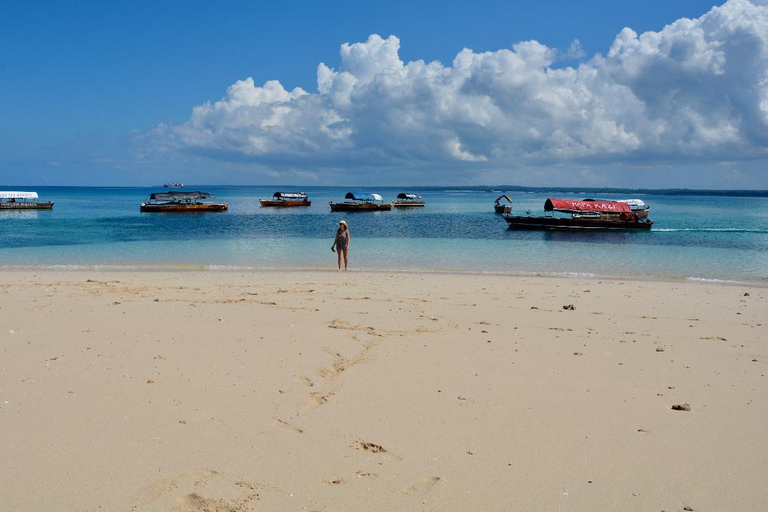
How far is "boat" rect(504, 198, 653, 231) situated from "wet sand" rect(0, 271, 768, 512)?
1477 inches

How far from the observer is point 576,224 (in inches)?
1877

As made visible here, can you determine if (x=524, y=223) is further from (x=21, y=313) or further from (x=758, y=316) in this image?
(x=21, y=313)

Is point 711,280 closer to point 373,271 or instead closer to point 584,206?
point 373,271

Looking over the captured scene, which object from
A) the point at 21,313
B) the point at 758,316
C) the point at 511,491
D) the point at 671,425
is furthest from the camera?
the point at 758,316

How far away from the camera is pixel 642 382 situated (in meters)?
7.04

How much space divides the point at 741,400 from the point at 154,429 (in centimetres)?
626

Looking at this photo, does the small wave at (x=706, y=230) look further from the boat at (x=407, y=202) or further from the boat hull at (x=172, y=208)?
the boat hull at (x=172, y=208)

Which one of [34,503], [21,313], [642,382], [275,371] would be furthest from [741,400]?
[21,313]

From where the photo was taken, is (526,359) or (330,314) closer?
(526,359)

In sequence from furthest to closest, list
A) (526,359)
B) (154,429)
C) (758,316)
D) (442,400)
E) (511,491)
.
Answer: (758,316) < (526,359) < (442,400) < (154,429) < (511,491)

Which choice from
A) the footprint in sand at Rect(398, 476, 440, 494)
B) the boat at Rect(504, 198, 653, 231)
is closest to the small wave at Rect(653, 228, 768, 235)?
the boat at Rect(504, 198, 653, 231)

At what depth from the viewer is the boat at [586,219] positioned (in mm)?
47719

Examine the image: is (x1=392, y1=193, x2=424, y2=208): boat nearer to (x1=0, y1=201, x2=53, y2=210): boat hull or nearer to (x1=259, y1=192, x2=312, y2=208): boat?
(x1=259, y1=192, x2=312, y2=208): boat

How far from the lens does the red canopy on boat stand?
162 feet
